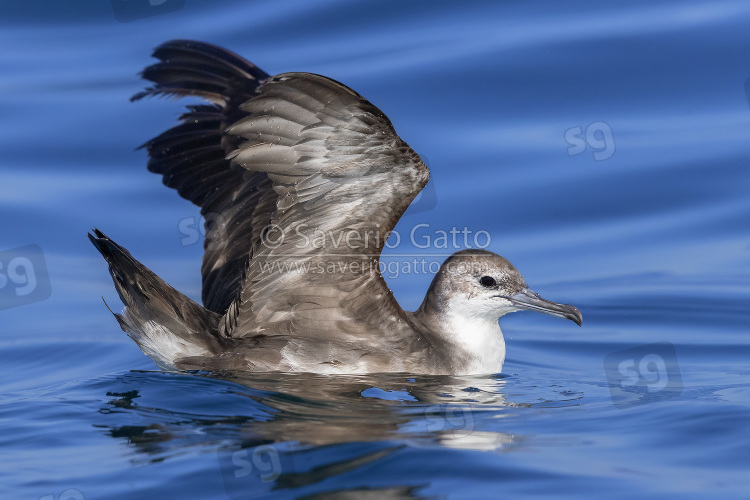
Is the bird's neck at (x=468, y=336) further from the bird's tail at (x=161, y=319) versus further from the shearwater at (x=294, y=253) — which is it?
the bird's tail at (x=161, y=319)

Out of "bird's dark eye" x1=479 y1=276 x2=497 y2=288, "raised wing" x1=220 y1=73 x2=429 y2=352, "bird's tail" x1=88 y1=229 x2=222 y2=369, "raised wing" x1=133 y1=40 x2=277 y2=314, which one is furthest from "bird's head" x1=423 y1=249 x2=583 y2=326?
"bird's tail" x1=88 y1=229 x2=222 y2=369

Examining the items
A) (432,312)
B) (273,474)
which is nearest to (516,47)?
(432,312)

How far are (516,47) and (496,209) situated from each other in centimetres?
254

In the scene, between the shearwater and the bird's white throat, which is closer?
the shearwater

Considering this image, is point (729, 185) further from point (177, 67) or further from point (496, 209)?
point (177, 67)

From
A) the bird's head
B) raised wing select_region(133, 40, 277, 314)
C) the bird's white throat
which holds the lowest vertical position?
the bird's white throat

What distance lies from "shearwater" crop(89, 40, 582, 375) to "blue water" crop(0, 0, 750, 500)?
0.23m

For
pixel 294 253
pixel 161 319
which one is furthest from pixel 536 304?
pixel 161 319

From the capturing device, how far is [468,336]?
23.8ft

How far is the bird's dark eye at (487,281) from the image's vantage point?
23.7 feet

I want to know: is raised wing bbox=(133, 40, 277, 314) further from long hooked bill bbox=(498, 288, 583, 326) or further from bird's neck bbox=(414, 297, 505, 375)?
long hooked bill bbox=(498, 288, 583, 326)

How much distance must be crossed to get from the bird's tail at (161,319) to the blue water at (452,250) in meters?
0.20

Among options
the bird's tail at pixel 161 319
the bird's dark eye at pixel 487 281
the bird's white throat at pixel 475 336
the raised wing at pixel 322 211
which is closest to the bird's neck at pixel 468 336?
the bird's white throat at pixel 475 336

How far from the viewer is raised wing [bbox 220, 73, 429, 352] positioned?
226 inches
